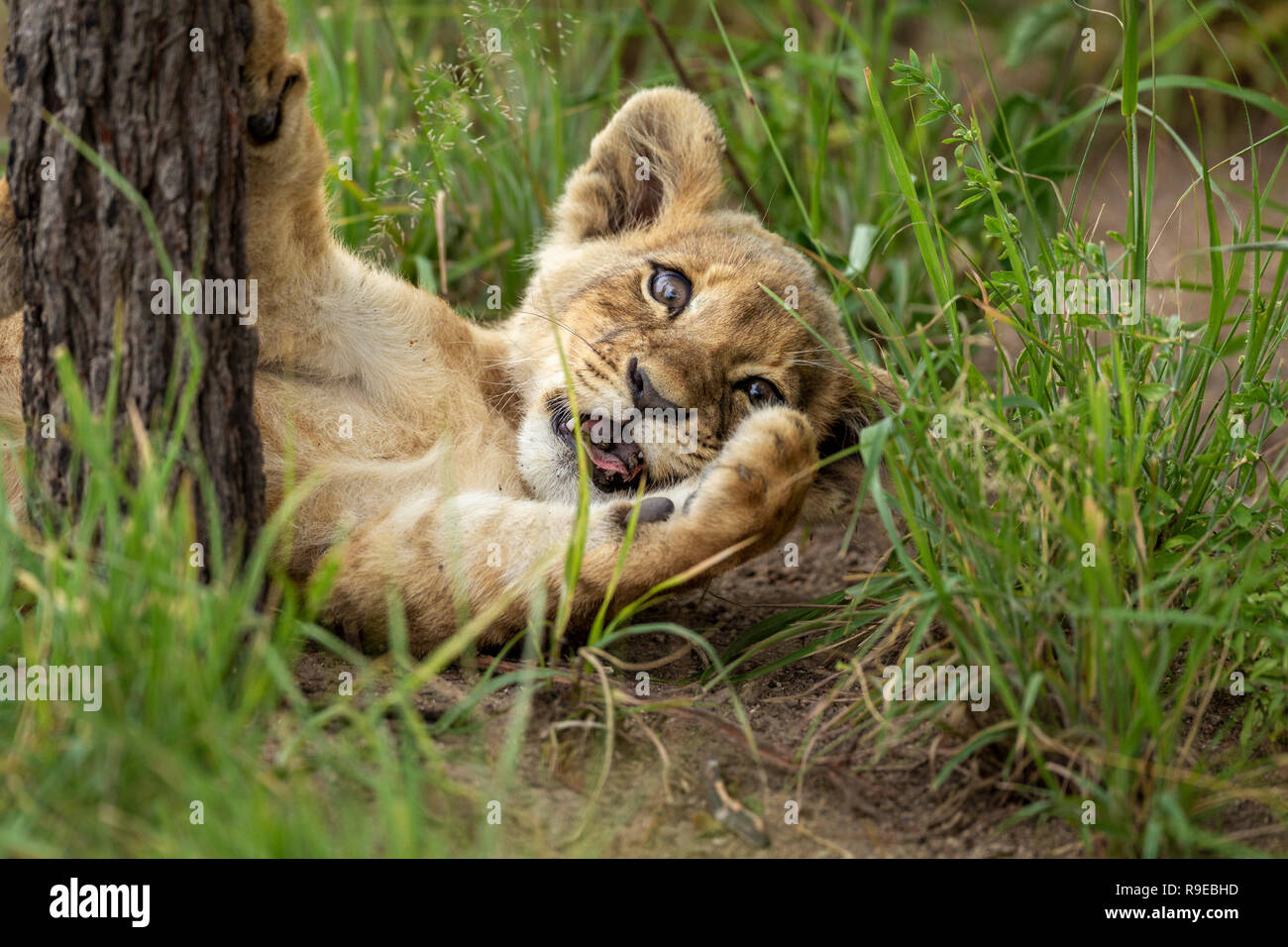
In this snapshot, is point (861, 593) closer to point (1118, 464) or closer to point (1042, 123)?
point (1118, 464)

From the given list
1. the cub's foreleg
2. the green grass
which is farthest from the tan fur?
the green grass

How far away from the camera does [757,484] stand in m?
3.22

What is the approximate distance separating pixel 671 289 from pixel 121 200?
6.33 feet

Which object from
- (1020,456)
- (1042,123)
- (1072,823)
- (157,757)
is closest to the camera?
(157,757)

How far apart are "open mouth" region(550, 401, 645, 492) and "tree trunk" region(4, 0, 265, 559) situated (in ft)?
4.12

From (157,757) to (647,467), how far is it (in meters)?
1.85

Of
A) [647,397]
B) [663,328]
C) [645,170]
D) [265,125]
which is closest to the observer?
[265,125]

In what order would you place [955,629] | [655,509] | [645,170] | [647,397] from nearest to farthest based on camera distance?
[955,629] → [655,509] → [647,397] → [645,170]

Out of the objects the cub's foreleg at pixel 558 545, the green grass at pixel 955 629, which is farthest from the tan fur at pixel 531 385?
the green grass at pixel 955 629

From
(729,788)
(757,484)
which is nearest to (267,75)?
(757,484)

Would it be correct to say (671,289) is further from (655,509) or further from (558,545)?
(558,545)

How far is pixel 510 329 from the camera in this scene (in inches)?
169

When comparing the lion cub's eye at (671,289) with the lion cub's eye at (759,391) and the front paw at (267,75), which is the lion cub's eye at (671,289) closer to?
the lion cub's eye at (759,391)

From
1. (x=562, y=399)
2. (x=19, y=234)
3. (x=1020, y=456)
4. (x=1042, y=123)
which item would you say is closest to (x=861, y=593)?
(x=1020, y=456)
